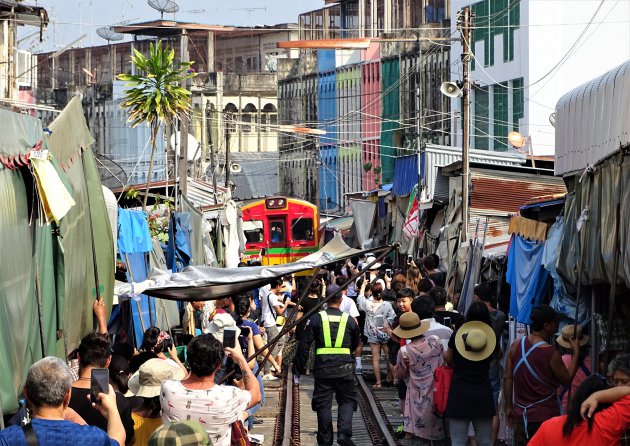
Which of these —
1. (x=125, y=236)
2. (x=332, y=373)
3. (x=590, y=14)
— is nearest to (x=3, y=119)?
(x=332, y=373)

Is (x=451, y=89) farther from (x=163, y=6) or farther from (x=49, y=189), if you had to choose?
(x=163, y=6)

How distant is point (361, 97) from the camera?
89.3 m

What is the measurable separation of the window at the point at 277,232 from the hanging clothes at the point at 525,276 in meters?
32.2

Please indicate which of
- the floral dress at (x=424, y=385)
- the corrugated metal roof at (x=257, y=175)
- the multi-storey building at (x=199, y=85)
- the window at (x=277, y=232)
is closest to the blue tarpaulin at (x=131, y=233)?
the floral dress at (x=424, y=385)

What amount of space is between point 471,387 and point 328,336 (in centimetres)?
220

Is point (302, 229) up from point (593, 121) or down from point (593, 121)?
down

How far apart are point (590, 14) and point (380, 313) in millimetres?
39567

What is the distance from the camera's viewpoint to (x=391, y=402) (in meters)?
20.4

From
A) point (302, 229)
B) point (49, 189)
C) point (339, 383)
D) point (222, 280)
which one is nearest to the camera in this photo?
point (49, 189)

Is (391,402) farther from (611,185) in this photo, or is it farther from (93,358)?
(93,358)

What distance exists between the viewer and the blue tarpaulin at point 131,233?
661 inches

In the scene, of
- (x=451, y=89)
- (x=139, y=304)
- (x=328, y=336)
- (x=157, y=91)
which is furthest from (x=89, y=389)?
(x=451, y=89)

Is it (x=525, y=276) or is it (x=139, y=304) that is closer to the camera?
(x=525, y=276)

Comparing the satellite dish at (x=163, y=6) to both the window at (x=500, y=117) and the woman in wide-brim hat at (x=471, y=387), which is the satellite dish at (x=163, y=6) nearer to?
the window at (x=500, y=117)
